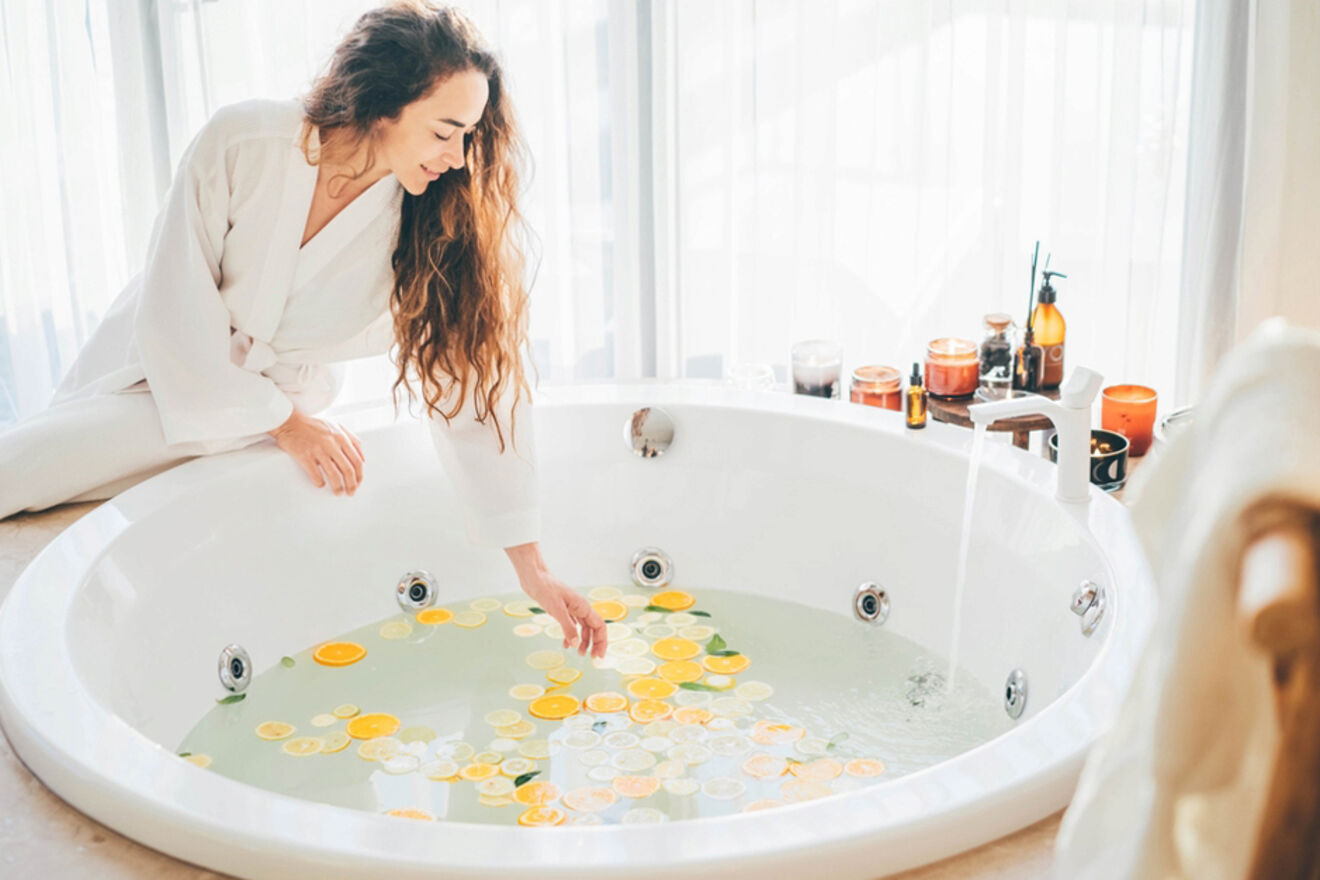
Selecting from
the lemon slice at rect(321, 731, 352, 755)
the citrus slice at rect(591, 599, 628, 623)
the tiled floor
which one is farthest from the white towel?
the citrus slice at rect(591, 599, 628, 623)

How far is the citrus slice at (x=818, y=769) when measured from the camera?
1786 millimetres

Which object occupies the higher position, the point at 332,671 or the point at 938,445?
the point at 938,445

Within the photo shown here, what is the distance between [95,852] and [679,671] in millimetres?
1025

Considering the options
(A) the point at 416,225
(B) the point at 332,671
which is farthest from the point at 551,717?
(A) the point at 416,225

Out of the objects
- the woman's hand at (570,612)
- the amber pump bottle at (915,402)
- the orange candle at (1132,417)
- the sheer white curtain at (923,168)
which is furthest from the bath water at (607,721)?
the sheer white curtain at (923,168)

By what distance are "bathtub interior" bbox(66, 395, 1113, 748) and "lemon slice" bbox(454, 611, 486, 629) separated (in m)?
0.05

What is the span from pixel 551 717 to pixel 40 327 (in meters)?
1.85

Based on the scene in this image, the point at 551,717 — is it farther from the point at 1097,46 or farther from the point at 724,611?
the point at 1097,46

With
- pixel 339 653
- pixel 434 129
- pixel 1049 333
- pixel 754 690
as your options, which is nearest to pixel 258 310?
→ pixel 434 129

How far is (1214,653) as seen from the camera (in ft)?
1.86

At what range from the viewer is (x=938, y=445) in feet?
6.96

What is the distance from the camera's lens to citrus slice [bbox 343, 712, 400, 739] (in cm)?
195

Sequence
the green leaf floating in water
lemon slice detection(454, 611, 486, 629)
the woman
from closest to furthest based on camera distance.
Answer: the woman
the green leaf floating in water
lemon slice detection(454, 611, 486, 629)

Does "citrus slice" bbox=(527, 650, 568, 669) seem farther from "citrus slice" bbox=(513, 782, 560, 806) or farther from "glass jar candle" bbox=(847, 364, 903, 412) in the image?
"glass jar candle" bbox=(847, 364, 903, 412)
